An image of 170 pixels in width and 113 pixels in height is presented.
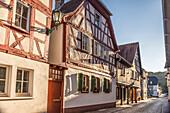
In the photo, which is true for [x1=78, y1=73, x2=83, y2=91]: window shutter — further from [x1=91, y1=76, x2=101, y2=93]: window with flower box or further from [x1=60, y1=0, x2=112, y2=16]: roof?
[x1=60, y1=0, x2=112, y2=16]: roof

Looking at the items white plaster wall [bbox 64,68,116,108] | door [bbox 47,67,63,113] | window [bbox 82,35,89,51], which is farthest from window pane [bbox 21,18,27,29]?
window [bbox 82,35,89,51]

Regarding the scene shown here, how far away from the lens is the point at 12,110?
290 inches

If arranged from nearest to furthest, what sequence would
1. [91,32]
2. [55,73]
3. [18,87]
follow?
[18,87], [55,73], [91,32]

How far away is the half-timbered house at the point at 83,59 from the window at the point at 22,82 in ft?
5.62

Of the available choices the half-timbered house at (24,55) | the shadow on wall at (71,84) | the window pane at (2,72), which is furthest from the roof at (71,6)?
the window pane at (2,72)

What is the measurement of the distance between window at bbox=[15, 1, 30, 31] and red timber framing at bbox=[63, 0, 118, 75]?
3367 millimetres

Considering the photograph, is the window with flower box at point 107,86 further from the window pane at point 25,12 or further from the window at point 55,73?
the window pane at point 25,12

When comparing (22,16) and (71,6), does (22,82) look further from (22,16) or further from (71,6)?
(71,6)

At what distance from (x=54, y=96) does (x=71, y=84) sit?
1.75 metres

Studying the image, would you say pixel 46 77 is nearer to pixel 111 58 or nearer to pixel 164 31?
pixel 164 31

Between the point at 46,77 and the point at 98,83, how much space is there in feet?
23.2

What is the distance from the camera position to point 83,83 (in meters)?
13.5

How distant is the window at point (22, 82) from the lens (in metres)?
7.98

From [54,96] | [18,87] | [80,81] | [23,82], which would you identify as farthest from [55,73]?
[18,87]
